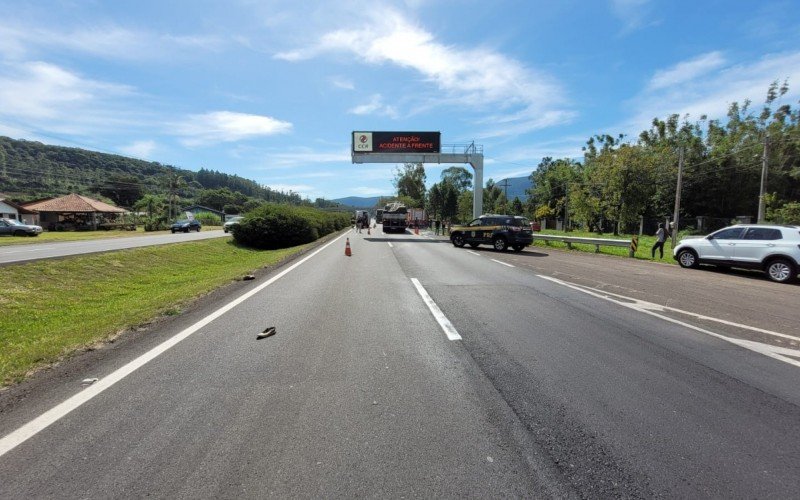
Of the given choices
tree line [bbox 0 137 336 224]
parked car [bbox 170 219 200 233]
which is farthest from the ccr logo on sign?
tree line [bbox 0 137 336 224]

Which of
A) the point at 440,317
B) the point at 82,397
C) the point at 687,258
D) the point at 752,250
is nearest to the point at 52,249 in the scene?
the point at 82,397

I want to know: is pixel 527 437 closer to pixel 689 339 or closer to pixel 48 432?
pixel 48 432

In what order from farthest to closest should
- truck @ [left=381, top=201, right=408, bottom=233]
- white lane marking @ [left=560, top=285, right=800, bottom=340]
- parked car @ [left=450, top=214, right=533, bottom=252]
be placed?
truck @ [left=381, top=201, right=408, bottom=233]
parked car @ [left=450, top=214, right=533, bottom=252]
white lane marking @ [left=560, top=285, right=800, bottom=340]

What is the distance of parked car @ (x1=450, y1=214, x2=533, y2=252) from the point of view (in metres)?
22.1

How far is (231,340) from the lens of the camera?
5.80 m

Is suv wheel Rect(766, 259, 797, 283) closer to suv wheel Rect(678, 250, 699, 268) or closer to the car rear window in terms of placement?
the car rear window

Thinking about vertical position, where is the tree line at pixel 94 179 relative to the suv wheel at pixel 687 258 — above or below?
above

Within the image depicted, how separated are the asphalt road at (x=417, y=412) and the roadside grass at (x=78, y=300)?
2.09 ft

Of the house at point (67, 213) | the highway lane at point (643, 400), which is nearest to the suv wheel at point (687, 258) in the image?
the highway lane at point (643, 400)

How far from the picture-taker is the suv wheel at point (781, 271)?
12836 millimetres

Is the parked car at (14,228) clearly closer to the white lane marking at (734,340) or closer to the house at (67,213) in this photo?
the house at (67,213)

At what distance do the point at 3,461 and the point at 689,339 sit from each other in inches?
290

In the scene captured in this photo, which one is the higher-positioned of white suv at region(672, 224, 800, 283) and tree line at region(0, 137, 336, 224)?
tree line at region(0, 137, 336, 224)

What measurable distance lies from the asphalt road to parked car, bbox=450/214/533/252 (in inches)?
586
